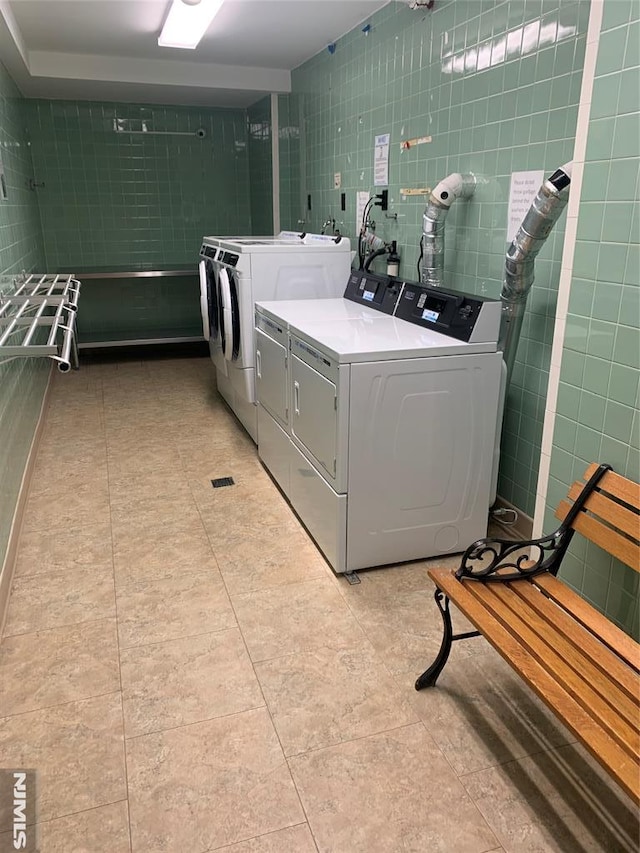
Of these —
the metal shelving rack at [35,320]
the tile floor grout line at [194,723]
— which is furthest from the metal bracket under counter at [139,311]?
the tile floor grout line at [194,723]

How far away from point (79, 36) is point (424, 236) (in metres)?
2.97

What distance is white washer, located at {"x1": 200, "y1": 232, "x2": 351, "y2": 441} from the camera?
3.91 m

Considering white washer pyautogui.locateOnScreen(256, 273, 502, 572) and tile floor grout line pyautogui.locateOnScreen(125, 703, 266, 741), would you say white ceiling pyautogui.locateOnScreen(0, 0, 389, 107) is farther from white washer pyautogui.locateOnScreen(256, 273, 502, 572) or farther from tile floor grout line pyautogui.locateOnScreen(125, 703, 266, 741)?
tile floor grout line pyautogui.locateOnScreen(125, 703, 266, 741)

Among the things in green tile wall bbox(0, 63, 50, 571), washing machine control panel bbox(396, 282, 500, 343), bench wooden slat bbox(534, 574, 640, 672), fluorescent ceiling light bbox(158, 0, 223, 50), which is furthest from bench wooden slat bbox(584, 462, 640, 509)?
fluorescent ceiling light bbox(158, 0, 223, 50)

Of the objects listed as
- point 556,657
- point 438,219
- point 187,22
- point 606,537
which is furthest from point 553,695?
point 187,22

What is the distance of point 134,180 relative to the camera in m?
6.45

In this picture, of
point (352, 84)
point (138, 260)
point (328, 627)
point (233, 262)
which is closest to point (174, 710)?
point (328, 627)

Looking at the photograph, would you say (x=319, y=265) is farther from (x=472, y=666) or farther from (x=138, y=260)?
(x=138, y=260)

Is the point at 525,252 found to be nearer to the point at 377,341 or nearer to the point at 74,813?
the point at 377,341

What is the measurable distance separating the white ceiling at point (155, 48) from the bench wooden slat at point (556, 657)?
3.44 m

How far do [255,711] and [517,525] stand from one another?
1624mm

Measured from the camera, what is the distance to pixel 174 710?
1.98 m

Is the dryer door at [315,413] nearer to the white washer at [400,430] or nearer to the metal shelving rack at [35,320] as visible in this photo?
the white washer at [400,430]

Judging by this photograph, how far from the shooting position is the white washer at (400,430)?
2.50 metres
